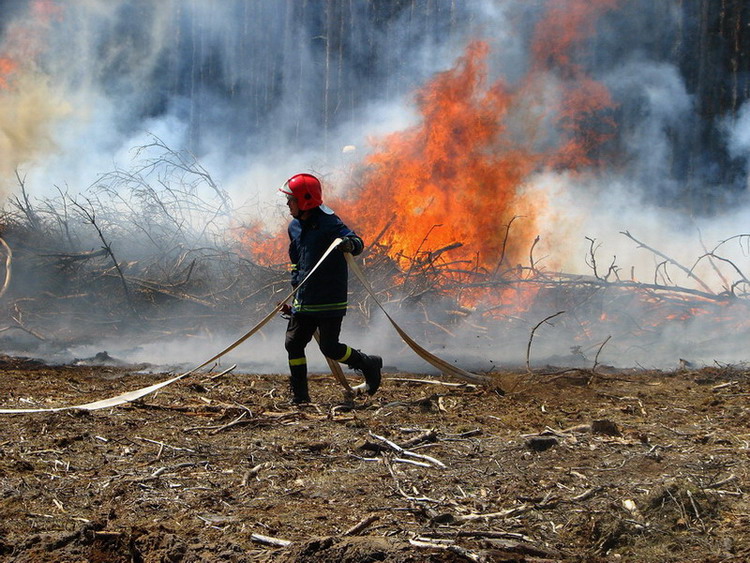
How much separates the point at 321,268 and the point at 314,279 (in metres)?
0.10

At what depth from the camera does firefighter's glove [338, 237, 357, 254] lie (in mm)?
5785

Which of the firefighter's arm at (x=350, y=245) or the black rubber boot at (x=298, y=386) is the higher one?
the firefighter's arm at (x=350, y=245)

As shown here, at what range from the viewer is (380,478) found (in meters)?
3.78

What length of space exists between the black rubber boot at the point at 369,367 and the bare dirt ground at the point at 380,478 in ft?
0.40

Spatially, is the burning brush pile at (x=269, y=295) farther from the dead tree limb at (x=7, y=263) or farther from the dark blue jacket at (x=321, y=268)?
the dark blue jacket at (x=321, y=268)

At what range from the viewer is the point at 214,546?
9.30ft

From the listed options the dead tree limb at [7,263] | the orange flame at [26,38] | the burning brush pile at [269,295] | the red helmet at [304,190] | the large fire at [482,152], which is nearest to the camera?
the red helmet at [304,190]

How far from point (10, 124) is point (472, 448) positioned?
16319 millimetres

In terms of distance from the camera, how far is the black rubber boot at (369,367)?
6.02 m

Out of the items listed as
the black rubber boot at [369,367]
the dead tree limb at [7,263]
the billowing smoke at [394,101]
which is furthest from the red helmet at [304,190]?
the dead tree limb at [7,263]

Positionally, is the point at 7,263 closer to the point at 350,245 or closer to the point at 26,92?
the point at 350,245

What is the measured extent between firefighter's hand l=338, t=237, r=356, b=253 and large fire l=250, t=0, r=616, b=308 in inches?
224

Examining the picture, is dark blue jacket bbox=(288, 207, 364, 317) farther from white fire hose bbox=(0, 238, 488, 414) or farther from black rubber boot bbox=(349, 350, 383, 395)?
Result: black rubber boot bbox=(349, 350, 383, 395)

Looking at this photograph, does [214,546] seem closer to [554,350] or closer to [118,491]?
[118,491]
